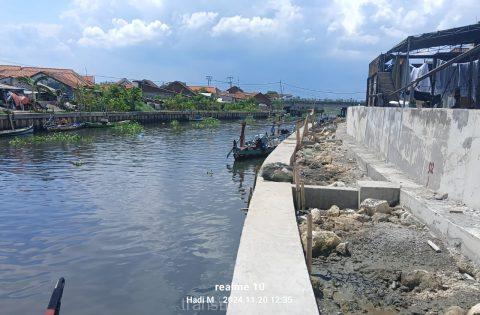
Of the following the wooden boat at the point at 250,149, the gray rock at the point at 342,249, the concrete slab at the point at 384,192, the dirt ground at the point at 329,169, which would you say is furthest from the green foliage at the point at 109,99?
the gray rock at the point at 342,249

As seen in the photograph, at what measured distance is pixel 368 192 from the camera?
11055 mm

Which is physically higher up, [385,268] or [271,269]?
[271,269]

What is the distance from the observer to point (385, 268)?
7402 mm

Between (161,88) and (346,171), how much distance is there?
71.3 m

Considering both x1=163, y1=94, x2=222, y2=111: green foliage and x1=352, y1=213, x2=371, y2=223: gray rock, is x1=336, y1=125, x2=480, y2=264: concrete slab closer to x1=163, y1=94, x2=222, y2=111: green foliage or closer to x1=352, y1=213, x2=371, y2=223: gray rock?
x1=352, y1=213, x2=371, y2=223: gray rock

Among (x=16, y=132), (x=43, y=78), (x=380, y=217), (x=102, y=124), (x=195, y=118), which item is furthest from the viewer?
(x=195, y=118)

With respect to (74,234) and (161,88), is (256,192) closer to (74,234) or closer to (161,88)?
(74,234)

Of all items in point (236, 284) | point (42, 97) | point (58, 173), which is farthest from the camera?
point (42, 97)

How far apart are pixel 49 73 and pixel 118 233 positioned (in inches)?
2115

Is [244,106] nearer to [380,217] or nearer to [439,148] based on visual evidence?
[439,148]

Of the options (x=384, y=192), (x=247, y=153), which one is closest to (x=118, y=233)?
(x=384, y=192)

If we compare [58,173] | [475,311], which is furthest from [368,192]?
[58,173]

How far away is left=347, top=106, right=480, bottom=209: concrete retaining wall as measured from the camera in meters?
8.60

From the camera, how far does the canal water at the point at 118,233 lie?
347 inches
